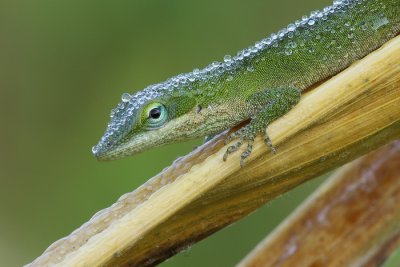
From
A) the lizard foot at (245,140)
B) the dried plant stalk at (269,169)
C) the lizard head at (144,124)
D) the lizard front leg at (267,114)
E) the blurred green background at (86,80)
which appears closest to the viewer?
the dried plant stalk at (269,169)

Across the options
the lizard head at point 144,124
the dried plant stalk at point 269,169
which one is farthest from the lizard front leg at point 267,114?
the lizard head at point 144,124

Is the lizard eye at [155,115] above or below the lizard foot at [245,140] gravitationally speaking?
above

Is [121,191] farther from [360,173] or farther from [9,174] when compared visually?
[360,173]

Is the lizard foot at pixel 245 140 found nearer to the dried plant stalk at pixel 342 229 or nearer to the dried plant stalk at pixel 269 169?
the dried plant stalk at pixel 269 169

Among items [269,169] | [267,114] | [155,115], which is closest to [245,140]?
[267,114]

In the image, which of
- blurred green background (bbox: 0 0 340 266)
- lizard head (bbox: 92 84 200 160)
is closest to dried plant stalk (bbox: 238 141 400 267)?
lizard head (bbox: 92 84 200 160)

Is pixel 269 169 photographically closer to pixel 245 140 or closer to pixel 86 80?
pixel 245 140

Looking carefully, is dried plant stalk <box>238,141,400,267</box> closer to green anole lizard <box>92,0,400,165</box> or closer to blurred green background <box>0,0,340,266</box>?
green anole lizard <box>92,0,400,165</box>
